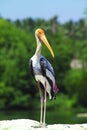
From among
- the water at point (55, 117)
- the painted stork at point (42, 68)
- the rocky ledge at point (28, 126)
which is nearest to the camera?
the rocky ledge at point (28, 126)

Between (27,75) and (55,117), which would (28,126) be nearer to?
(55,117)

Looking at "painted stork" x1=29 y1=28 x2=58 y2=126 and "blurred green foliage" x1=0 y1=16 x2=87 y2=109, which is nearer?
"painted stork" x1=29 y1=28 x2=58 y2=126

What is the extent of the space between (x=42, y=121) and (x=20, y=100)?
219 ft

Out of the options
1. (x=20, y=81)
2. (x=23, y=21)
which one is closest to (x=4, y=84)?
(x=20, y=81)

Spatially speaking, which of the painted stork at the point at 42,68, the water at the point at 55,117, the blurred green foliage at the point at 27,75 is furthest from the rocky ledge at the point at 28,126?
the blurred green foliage at the point at 27,75

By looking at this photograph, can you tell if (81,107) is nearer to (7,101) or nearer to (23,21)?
(7,101)

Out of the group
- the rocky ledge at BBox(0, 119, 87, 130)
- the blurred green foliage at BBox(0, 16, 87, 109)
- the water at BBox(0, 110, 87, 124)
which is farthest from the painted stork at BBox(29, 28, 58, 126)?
the blurred green foliage at BBox(0, 16, 87, 109)

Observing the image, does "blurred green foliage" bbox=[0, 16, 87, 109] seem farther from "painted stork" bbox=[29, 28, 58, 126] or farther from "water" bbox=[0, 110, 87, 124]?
"painted stork" bbox=[29, 28, 58, 126]

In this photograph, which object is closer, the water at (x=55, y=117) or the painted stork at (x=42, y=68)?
the painted stork at (x=42, y=68)

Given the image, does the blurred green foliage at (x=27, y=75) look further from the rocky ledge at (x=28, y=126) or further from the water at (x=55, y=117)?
the rocky ledge at (x=28, y=126)

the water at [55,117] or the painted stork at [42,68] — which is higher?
the painted stork at [42,68]

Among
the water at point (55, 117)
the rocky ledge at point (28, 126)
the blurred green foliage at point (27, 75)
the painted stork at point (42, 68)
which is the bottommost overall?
the rocky ledge at point (28, 126)

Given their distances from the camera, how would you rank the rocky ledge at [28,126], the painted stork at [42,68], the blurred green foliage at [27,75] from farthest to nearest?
the blurred green foliage at [27,75]
the painted stork at [42,68]
the rocky ledge at [28,126]

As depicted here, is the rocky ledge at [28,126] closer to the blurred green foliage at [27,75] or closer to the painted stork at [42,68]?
the painted stork at [42,68]
